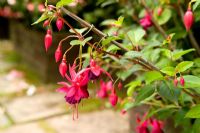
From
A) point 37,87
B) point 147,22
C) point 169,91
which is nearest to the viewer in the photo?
point 169,91

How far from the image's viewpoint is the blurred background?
189 centimetres

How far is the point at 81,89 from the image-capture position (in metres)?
0.72

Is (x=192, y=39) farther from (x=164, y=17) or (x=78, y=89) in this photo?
(x=78, y=89)

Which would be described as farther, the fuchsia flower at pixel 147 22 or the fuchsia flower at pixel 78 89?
the fuchsia flower at pixel 147 22

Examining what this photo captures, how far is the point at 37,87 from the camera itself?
2.49m

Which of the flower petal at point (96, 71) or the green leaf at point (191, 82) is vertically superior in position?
the flower petal at point (96, 71)

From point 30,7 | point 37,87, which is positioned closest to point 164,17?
point 37,87

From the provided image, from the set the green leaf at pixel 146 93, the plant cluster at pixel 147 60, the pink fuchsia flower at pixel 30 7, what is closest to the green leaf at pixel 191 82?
the plant cluster at pixel 147 60

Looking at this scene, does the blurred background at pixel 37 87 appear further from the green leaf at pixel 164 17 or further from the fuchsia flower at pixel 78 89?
the fuchsia flower at pixel 78 89

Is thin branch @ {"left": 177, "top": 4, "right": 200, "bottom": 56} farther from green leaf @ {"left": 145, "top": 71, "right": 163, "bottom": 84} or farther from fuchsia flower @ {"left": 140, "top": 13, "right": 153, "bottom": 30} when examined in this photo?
green leaf @ {"left": 145, "top": 71, "right": 163, "bottom": 84}

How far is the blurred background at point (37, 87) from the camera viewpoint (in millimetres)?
1890

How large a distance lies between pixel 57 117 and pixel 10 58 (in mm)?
1344

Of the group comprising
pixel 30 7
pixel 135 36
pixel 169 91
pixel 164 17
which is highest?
pixel 30 7

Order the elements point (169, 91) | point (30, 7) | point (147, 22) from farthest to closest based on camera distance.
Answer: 1. point (30, 7)
2. point (147, 22)
3. point (169, 91)
